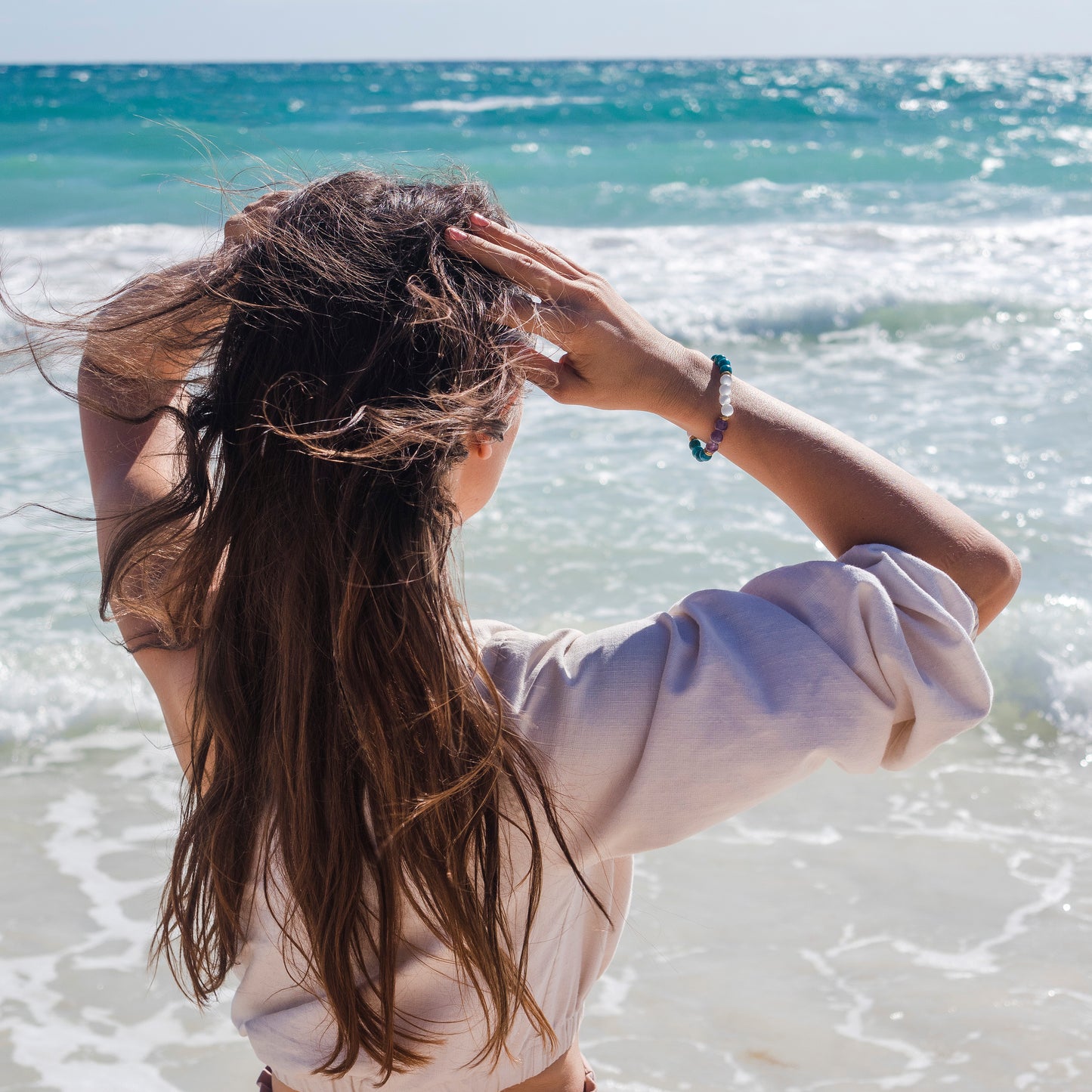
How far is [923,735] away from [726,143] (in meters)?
20.0

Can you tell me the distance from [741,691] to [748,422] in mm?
364

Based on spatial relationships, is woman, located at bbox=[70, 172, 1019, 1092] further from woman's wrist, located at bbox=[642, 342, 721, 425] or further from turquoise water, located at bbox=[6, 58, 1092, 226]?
turquoise water, located at bbox=[6, 58, 1092, 226]

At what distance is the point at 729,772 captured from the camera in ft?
3.18

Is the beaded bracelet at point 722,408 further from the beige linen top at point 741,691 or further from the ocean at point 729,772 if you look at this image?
the ocean at point 729,772

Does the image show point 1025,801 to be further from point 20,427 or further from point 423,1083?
point 20,427

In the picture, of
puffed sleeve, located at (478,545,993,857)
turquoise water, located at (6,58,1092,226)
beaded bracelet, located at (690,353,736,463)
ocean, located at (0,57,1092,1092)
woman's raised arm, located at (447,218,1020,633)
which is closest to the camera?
puffed sleeve, located at (478,545,993,857)

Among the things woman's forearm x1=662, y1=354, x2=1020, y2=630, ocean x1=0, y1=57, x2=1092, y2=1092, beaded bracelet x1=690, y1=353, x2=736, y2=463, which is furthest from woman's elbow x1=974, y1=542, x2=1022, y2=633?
ocean x1=0, y1=57, x2=1092, y2=1092

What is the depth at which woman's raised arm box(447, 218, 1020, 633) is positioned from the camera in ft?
3.48

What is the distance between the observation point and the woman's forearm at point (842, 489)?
3.64 ft

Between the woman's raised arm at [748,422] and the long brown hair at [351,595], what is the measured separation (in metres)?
0.06

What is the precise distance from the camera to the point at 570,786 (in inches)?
39.9

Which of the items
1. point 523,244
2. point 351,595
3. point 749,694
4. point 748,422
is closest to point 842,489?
point 748,422

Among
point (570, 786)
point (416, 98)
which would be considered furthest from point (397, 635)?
point (416, 98)

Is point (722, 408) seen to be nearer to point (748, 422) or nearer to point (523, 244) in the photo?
point (748, 422)
